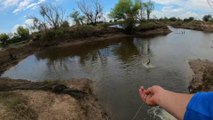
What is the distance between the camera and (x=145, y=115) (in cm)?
1451

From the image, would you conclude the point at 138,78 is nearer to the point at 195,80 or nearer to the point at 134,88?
the point at 134,88

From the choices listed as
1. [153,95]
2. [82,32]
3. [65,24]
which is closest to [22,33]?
[65,24]

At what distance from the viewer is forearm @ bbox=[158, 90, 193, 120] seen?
3.92 ft

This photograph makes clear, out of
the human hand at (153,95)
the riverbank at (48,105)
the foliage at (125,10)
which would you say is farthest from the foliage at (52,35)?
the human hand at (153,95)

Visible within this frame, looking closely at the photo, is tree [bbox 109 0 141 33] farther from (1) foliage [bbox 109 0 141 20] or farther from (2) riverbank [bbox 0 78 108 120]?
(2) riverbank [bbox 0 78 108 120]

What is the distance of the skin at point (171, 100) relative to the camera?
3.93 feet

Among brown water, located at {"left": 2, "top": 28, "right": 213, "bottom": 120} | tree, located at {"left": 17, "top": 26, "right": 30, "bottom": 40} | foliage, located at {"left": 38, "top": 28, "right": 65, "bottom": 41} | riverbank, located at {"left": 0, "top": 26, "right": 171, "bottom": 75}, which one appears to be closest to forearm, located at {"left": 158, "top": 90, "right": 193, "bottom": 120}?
brown water, located at {"left": 2, "top": 28, "right": 213, "bottom": 120}

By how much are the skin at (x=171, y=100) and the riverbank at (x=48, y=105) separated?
37.8ft

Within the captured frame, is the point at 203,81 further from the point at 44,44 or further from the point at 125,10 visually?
the point at 125,10

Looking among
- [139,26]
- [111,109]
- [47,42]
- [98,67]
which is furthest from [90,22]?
[111,109]

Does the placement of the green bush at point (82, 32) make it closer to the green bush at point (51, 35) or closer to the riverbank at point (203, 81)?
the green bush at point (51, 35)

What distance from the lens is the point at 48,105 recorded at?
14297mm

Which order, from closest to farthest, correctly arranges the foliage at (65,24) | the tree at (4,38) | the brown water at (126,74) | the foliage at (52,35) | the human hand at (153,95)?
the human hand at (153,95) → the brown water at (126,74) → the foliage at (52,35) → the tree at (4,38) → the foliage at (65,24)

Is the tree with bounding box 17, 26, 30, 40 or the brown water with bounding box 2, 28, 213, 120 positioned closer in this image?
the brown water with bounding box 2, 28, 213, 120
